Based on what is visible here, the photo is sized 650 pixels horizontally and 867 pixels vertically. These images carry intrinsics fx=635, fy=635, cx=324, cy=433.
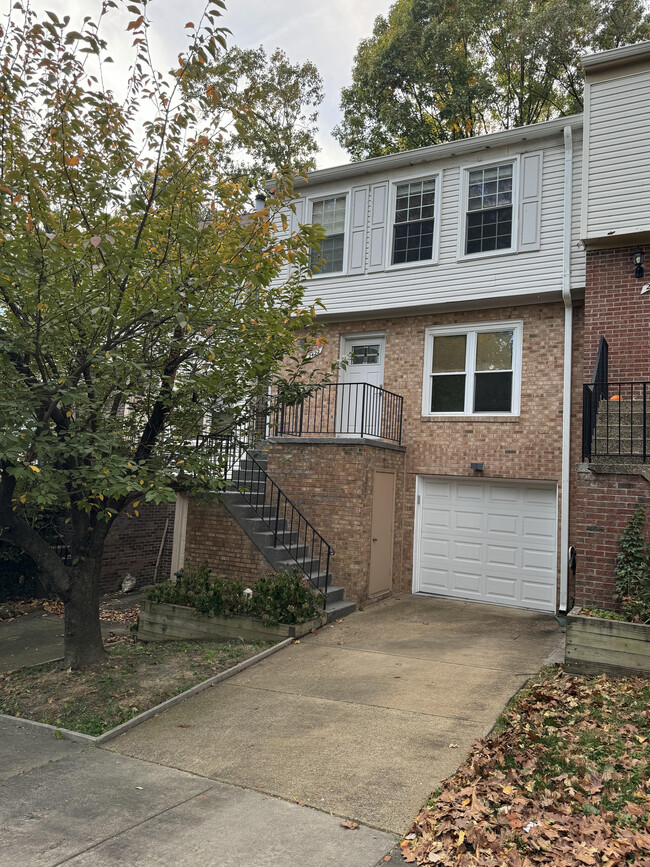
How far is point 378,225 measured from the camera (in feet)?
40.2

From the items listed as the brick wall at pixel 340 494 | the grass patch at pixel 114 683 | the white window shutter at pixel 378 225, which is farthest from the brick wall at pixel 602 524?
the white window shutter at pixel 378 225

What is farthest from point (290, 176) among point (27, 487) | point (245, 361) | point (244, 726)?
point (244, 726)

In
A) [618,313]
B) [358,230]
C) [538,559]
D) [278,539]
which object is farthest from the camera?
[358,230]

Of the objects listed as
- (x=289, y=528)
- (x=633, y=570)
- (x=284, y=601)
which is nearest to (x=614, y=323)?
(x=633, y=570)

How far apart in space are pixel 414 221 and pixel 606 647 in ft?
27.7

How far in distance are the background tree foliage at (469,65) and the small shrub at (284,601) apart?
1671 centimetres

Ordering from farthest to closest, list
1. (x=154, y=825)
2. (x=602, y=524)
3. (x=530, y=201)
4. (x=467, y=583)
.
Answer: (x=467, y=583) → (x=530, y=201) → (x=602, y=524) → (x=154, y=825)

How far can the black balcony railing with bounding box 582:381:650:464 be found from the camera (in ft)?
23.9

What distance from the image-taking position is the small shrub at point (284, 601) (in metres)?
8.42

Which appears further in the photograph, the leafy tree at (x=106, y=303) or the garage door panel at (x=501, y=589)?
the garage door panel at (x=501, y=589)

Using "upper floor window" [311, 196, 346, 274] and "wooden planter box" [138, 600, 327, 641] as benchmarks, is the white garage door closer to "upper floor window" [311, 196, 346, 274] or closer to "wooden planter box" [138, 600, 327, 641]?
"wooden planter box" [138, 600, 327, 641]

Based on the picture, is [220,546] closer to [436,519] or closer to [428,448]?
[436,519]

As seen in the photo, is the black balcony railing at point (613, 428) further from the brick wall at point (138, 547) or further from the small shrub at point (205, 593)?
the brick wall at point (138, 547)

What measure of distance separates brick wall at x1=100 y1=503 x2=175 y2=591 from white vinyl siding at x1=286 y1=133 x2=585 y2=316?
5.70 meters
